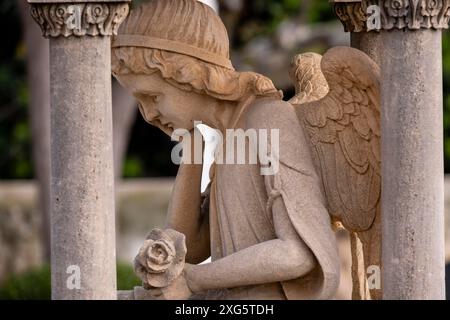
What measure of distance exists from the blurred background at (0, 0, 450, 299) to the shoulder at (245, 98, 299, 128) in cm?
974

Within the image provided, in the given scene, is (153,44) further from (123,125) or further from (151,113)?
(123,125)

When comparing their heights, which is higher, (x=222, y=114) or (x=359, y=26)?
(x=359, y=26)

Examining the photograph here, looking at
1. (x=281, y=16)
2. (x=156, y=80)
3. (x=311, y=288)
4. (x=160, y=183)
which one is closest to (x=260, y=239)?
(x=311, y=288)

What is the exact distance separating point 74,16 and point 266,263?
166 centimetres

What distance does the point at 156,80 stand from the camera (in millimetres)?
10164

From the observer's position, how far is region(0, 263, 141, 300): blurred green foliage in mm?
16922

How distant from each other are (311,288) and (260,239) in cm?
38

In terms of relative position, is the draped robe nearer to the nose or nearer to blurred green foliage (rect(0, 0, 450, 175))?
the nose

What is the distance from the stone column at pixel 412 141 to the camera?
31.3ft

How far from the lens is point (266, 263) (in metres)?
9.91

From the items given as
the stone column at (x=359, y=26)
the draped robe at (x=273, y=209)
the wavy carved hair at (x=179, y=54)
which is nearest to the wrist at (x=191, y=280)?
the draped robe at (x=273, y=209)

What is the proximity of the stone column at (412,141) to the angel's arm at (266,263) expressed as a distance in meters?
0.53

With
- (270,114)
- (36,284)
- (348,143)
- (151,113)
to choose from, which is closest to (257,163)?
(270,114)

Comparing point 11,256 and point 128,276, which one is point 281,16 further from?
point 128,276
